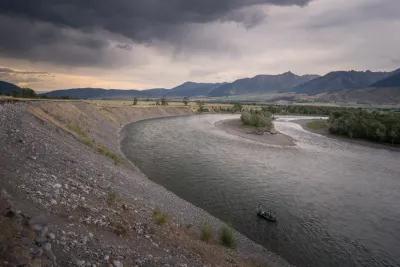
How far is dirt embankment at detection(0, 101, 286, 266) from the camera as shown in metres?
12.8

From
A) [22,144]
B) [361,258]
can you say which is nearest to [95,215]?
[22,144]

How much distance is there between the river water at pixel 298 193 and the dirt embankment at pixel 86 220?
3.97 metres

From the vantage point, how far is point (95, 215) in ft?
57.1

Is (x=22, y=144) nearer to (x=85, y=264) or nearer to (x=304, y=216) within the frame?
(x=85, y=264)

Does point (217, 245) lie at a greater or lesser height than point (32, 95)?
lesser

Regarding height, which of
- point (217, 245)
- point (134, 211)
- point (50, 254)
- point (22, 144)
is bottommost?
point (217, 245)

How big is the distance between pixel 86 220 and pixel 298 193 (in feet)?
95.6

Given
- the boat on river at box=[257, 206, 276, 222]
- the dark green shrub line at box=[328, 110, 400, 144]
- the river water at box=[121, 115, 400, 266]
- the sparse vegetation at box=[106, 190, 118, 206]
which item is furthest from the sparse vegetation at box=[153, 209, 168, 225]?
the dark green shrub line at box=[328, 110, 400, 144]

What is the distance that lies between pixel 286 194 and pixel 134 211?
23.0 metres

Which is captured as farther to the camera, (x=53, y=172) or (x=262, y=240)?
(x=262, y=240)

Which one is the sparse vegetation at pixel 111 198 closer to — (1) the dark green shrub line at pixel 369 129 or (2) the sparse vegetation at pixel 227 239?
(2) the sparse vegetation at pixel 227 239

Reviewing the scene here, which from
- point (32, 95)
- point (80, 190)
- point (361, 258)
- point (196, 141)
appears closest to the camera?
point (80, 190)

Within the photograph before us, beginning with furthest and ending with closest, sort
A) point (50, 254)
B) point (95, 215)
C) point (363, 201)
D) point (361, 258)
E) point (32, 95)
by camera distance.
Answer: point (32, 95)
point (363, 201)
point (361, 258)
point (95, 215)
point (50, 254)

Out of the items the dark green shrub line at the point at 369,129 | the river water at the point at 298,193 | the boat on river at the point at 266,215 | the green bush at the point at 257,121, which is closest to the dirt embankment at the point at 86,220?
the river water at the point at 298,193
